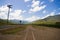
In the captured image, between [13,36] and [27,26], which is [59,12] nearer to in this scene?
[27,26]

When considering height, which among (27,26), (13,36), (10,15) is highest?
(10,15)

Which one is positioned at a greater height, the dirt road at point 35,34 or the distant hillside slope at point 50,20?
the distant hillside slope at point 50,20

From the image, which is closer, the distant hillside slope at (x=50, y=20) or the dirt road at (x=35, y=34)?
the dirt road at (x=35, y=34)

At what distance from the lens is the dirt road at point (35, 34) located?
3719mm

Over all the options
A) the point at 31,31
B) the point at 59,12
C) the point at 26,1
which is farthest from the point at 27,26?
the point at 59,12

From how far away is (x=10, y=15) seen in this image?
3.93m

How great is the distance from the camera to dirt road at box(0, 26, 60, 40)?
3.72 meters

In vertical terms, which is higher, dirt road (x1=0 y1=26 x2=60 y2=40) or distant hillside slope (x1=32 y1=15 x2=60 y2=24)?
distant hillside slope (x1=32 y1=15 x2=60 y2=24)

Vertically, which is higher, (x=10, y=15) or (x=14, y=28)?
(x=10, y=15)

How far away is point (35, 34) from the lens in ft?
12.7

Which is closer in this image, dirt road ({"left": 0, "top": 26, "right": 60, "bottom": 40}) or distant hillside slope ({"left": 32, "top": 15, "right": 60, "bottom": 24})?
dirt road ({"left": 0, "top": 26, "right": 60, "bottom": 40})

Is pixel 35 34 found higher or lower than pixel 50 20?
lower

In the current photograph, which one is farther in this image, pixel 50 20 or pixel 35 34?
pixel 50 20

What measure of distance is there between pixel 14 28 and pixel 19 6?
0.64 m
